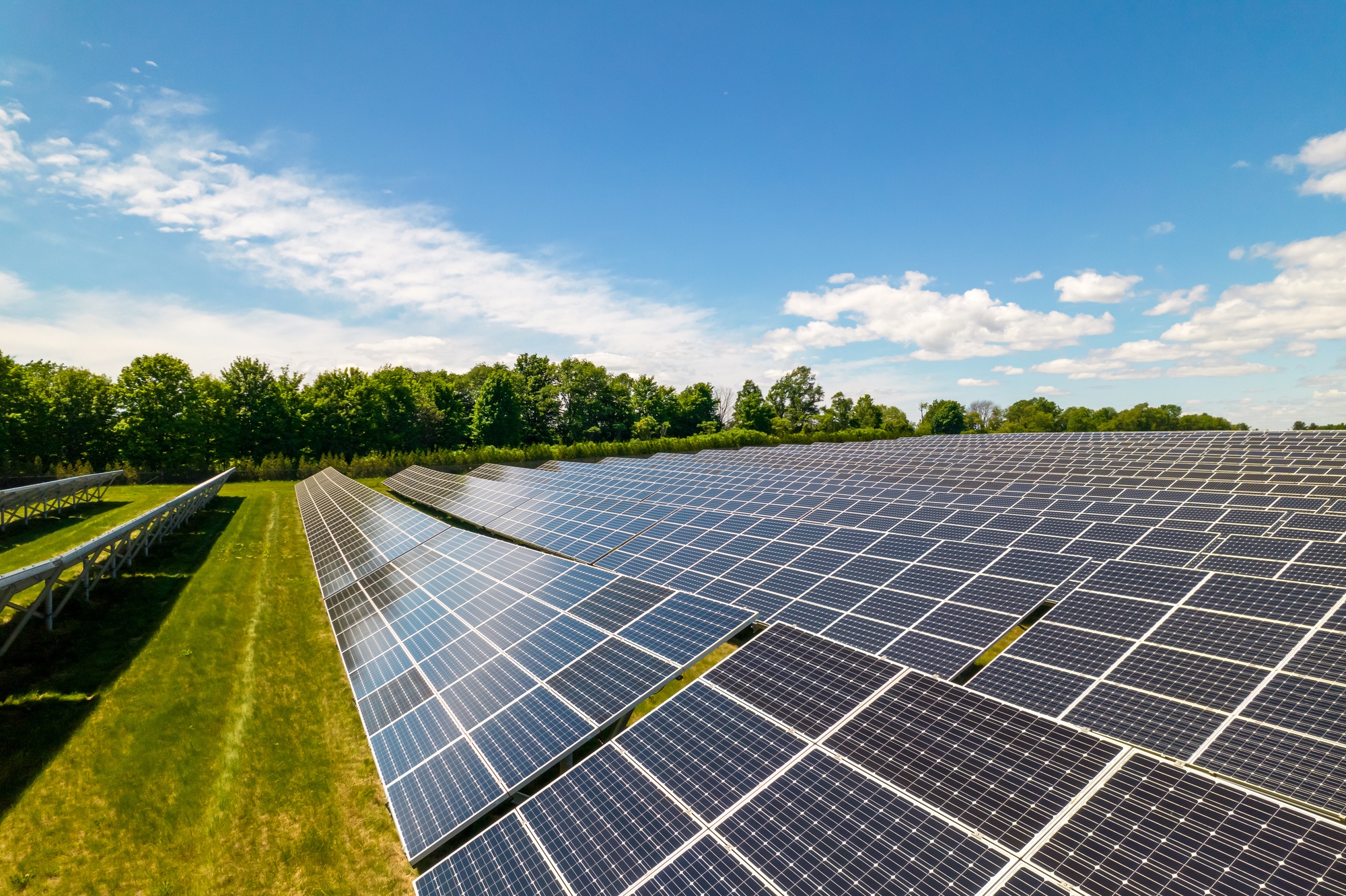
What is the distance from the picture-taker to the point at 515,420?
289 ft

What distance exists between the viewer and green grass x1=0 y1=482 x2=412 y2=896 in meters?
9.88

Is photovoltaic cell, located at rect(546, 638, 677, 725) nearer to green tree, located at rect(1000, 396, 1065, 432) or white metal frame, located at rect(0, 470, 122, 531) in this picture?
white metal frame, located at rect(0, 470, 122, 531)

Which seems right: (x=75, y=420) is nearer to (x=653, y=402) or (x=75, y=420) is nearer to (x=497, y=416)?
(x=497, y=416)

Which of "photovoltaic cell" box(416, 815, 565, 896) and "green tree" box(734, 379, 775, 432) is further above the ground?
"green tree" box(734, 379, 775, 432)

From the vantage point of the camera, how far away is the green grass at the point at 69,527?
98.2ft

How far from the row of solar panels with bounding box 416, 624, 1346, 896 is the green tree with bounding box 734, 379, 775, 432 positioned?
109m

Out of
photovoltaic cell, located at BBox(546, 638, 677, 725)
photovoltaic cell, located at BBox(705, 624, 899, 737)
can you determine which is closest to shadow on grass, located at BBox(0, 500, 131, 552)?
photovoltaic cell, located at BBox(546, 638, 677, 725)

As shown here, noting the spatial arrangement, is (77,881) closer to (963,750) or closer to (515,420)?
(963,750)

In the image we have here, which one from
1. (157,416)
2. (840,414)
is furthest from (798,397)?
(157,416)

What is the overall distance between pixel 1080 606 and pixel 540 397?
328ft

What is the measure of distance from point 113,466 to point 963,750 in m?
86.2

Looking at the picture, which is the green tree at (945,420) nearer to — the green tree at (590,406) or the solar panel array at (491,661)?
the green tree at (590,406)

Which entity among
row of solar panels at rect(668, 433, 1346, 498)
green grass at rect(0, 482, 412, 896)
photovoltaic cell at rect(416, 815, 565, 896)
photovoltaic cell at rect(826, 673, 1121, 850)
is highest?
row of solar panels at rect(668, 433, 1346, 498)

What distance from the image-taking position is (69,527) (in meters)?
36.4
